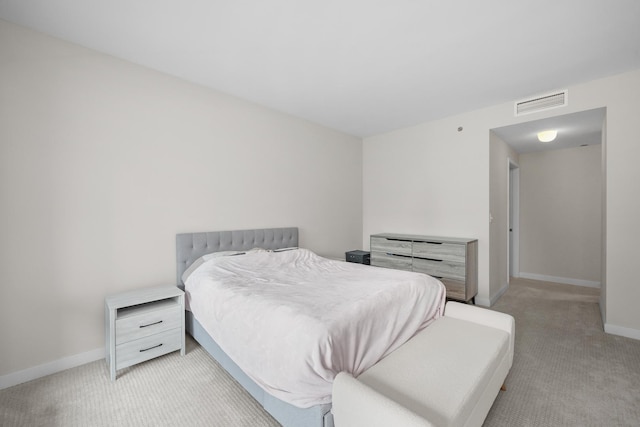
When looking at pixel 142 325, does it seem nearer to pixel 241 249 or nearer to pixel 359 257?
pixel 241 249

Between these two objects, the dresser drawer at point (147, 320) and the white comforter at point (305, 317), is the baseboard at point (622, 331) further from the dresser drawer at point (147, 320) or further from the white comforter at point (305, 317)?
the dresser drawer at point (147, 320)

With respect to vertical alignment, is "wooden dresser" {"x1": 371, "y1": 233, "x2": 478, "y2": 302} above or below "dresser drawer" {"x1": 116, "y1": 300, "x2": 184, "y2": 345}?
above

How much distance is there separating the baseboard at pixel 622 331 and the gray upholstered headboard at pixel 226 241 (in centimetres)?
355

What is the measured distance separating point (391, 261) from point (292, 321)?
2.83 m

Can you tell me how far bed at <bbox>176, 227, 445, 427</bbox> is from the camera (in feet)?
4.47

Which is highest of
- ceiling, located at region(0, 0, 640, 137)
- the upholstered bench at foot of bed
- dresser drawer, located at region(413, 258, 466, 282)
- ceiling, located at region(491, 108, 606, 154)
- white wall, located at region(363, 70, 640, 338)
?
ceiling, located at region(0, 0, 640, 137)

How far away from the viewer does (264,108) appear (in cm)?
356

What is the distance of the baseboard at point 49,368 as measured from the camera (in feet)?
6.49

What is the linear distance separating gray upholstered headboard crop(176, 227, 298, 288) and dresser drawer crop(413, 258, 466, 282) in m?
1.76

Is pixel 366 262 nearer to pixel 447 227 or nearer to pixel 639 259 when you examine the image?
pixel 447 227

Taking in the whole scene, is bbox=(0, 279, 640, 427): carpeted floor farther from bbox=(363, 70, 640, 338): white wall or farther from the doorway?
the doorway

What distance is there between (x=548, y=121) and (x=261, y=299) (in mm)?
3897

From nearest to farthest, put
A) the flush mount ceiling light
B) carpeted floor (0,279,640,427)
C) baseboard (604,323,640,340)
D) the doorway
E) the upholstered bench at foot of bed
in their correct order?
the upholstered bench at foot of bed, carpeted floor (0,279,640,427), baseboard (604,323,640,340), the flush mount ceiling light, the doorway

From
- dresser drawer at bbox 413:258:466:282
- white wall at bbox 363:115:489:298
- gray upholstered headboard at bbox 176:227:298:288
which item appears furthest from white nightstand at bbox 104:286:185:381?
white wall at bbox 363:115:489:298
